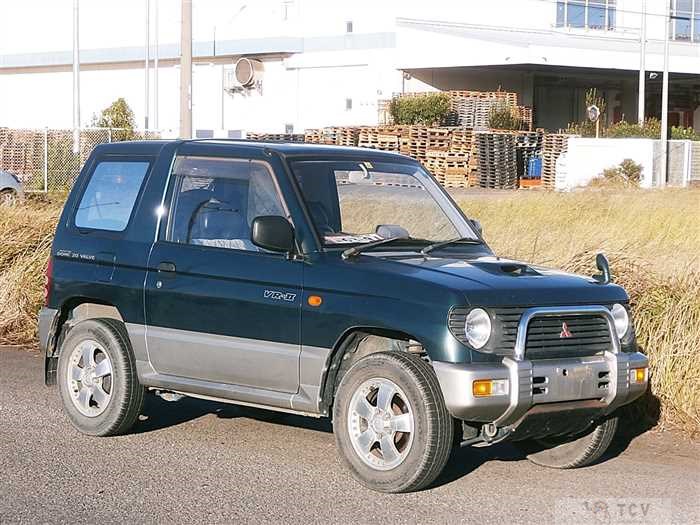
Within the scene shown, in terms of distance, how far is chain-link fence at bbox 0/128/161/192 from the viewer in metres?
34.3

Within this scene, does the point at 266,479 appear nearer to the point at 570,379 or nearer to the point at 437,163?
the point at 570,379

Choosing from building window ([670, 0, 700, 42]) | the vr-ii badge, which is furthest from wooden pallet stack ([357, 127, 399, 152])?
the vr-ii badge

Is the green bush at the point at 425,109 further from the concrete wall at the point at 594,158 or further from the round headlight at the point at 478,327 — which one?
the round headlight at the point at 478,327

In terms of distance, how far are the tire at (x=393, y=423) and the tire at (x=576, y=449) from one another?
1178mm

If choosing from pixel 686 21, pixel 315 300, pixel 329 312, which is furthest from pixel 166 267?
pixel 686 21

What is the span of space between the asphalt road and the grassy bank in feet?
1.70

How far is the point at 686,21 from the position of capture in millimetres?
58656

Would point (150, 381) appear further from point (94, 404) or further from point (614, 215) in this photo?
point (614, 215)

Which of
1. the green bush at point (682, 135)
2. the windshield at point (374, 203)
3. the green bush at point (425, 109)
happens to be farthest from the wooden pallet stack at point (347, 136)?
the windshield at point (374, 203)

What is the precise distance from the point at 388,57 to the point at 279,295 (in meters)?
46.7

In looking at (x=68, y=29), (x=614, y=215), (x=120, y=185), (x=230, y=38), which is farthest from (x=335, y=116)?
(x=120, y=185)

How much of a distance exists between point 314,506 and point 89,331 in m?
2.44

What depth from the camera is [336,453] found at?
26.9 feet

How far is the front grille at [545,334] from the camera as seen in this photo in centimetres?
697
